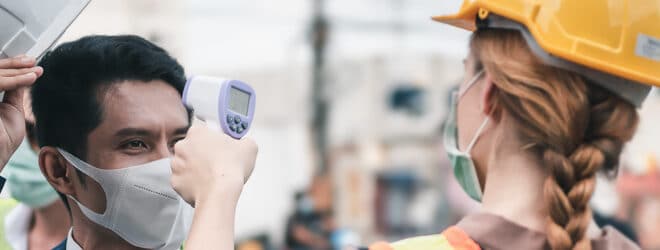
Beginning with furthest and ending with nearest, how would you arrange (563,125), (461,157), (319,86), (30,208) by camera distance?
(319,86) → (30,208) → (461,157) → (563,125)

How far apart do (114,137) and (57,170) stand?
215 millimetres

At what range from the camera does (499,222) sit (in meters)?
2.14

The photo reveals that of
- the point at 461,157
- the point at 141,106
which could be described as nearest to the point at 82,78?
the point at 141,106

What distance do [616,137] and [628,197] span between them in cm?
1558

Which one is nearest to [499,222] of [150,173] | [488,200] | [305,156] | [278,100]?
[488,200]

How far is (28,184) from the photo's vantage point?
14.4ft

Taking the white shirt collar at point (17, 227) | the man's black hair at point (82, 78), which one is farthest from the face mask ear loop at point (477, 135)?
the white shirt collar at point (17, 227)

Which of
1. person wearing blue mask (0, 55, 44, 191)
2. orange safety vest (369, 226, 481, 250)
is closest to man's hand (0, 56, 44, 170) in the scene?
person wearing blue mask (0, 55, 44, 191)

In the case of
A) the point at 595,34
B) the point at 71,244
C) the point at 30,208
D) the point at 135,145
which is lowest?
the point at 30,208

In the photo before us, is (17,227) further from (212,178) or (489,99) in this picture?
(489,99)

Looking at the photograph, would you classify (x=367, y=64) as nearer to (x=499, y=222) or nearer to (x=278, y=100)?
(x=278, y=100)

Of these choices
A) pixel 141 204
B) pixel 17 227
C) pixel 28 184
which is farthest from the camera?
pixel 28 184

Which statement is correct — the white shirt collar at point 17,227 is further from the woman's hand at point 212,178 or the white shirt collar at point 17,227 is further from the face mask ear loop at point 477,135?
the face mask ear loop at point 477,135

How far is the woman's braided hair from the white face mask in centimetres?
107
